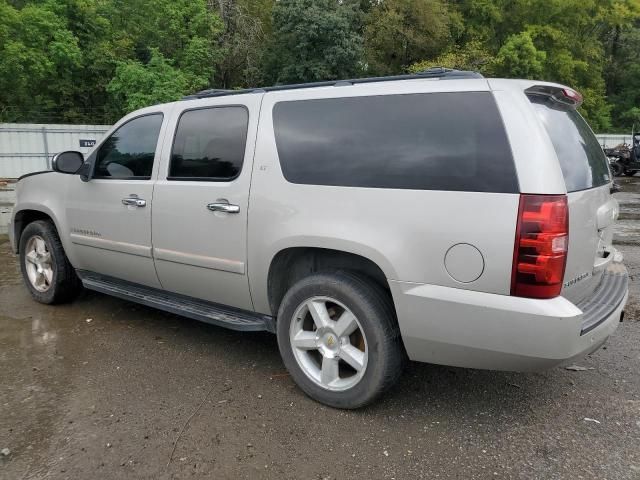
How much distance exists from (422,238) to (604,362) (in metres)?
2.09

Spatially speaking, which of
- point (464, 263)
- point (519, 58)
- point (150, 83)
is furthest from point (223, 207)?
point (519, 58)

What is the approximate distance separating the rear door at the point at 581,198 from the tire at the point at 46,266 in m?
4.18

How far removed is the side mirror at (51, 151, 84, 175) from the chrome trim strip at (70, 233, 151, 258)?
55cm

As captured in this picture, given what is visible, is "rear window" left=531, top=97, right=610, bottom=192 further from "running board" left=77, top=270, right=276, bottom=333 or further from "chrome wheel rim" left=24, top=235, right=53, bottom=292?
"chrome wheel rim" left=24, top=235, right=53, bottom=292

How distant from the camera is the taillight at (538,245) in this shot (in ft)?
→ 8.21

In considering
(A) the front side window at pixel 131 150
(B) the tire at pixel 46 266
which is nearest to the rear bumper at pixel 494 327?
(A) the front side window at pixel 131 150

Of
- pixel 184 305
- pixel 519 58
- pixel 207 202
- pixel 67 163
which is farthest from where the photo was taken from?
pixel 519 58

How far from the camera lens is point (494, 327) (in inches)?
103

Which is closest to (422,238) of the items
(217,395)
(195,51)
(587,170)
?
(587,170)

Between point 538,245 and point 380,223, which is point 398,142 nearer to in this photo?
point 380,223

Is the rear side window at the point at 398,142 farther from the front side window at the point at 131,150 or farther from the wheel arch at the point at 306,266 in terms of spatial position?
the front side window at the point at 131,150

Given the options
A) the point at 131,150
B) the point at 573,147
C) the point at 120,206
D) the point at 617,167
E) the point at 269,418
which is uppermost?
the point at 573,147

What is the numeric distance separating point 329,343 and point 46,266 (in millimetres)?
3275

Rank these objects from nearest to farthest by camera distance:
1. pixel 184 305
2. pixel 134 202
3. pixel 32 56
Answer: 1. pixel 184 305
2. pixel 134 202
3. pixel 32 56
